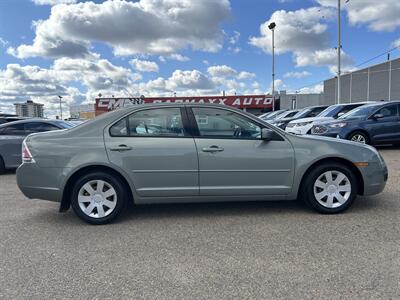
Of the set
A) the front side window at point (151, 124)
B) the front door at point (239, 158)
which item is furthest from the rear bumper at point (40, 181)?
the front door at point (239, 158)

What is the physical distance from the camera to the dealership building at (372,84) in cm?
3359

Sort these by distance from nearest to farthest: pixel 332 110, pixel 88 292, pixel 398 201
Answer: pixel 88 292 < pixel 398 201 < pixel 332 110

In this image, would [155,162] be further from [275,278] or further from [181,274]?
[275,278]

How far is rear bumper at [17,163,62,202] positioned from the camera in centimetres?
436

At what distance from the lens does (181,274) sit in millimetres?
3119

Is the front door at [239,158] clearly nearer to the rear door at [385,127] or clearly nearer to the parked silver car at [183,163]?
the parked silver car at [183,163]

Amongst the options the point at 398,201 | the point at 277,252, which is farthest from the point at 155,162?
the point at 398,201

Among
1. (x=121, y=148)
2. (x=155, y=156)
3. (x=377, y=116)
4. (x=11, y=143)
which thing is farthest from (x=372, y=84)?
(x=121, y=148)

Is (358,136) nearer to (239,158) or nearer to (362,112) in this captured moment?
(362,112)

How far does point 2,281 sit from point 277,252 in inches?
103

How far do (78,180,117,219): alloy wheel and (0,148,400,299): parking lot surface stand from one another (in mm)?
207

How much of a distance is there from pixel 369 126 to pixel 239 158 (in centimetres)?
741

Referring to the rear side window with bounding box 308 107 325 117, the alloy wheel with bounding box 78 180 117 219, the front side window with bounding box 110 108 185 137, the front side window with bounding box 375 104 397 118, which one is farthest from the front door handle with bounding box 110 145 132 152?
the rear side window with bounding box 308 107 325 117

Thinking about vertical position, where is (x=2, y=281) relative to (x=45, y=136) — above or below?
below
